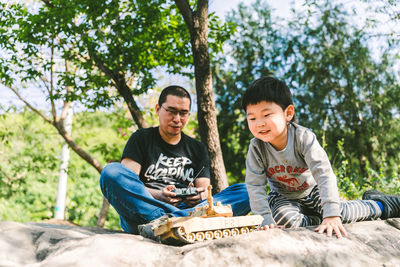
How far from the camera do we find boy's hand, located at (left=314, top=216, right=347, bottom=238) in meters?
1.91

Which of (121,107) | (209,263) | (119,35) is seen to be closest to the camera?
(209,263)

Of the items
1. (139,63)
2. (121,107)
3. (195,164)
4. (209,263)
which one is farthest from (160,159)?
(121,107)

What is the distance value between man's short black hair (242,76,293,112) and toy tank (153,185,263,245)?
688 mm

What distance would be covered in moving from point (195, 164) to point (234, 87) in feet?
18.2

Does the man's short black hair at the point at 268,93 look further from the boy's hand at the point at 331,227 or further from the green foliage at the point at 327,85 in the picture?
the green foliage at the point at 327,85

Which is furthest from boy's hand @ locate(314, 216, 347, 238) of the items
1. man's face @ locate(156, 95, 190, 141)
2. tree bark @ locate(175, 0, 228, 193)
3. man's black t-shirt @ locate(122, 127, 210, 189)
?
tree bark @ locate(175, 0, 228, 193)

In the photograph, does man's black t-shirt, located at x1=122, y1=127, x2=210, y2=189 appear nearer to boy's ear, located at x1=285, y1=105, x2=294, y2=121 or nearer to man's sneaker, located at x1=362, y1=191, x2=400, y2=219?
boy's ear, located at x1=285, y1=105, x2=294, y2=121

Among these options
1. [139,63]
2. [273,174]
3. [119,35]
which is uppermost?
[119,35]

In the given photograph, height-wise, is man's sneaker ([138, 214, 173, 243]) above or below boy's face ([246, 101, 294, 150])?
below

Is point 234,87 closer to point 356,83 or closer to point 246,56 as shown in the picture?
point 246,56

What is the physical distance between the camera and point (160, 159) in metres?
3.11

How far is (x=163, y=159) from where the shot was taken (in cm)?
312

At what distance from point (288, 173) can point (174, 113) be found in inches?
47.3

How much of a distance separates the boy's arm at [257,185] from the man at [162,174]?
0.56 meters
